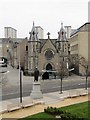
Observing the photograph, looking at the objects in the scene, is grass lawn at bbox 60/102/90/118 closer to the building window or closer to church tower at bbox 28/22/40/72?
the building window

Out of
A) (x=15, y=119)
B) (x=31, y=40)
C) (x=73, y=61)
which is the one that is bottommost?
(x=15, y=119)

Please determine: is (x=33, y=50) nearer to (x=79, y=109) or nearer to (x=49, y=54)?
(x=49, y=54)

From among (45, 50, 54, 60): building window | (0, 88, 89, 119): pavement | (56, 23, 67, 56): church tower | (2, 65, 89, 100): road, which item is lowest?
(0, 88, 89, 119): pavement

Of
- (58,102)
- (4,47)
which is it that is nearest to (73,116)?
(58,102)

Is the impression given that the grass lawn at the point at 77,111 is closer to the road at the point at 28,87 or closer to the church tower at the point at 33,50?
the road at the point at 28,87

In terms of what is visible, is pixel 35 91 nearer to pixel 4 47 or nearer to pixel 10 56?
pixel 10 56

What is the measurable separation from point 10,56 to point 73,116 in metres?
95.0

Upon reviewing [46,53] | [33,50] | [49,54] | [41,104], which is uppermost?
[33,50]

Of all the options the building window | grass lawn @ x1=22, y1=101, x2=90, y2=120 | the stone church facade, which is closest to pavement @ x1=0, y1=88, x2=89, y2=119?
grass lawn @ x1=22, y1=101, x2=90, y2=120

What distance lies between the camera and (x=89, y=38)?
80.3 m

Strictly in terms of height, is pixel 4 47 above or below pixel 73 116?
above

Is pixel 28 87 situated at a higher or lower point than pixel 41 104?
higher

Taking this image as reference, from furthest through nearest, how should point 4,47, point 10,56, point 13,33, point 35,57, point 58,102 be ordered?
point 13,33, point 4,47, point 10,56, point 35,57, point 58,102

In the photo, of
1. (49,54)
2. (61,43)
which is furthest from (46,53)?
(61,43)
